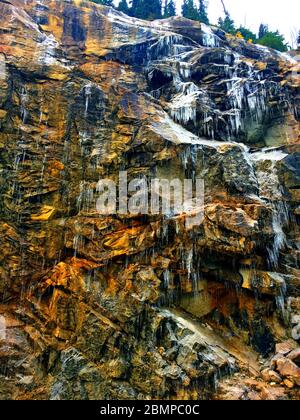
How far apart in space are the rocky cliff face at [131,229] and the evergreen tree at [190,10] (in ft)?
64.3

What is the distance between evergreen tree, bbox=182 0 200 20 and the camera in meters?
38.7

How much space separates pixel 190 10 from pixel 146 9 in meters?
5.73

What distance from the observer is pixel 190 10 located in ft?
132

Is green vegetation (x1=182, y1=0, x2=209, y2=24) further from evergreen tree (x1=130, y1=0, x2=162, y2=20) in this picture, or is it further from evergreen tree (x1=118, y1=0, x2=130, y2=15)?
evergreen tree (x1=118, y1=0, x2=130, y2=15)

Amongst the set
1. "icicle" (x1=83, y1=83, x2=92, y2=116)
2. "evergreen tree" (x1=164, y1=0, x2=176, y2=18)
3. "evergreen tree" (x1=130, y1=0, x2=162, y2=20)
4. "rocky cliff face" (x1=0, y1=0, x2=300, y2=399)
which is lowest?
"rocky cliff face" (x1=0, y1=0, x2=300, y2=399)

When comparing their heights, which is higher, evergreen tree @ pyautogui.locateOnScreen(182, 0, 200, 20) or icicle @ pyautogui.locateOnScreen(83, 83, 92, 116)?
evergreen tree @ pyautogui.locateOnScreen(182, 0, 200, 20)

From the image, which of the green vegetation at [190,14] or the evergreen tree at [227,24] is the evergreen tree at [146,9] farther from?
the evergreen tree at [227,24]

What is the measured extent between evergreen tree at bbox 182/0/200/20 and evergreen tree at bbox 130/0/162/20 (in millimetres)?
3373

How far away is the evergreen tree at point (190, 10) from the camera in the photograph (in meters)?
38.7

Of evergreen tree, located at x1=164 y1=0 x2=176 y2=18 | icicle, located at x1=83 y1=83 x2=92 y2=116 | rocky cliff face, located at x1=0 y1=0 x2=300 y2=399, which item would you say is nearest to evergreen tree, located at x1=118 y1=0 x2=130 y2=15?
evergreen tree, located at x1=164 y1=0 x2=176 y2=18

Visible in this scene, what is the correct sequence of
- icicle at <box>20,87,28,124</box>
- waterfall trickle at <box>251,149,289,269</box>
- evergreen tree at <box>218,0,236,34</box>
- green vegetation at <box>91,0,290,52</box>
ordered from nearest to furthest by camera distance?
1. waterfall trickle at <box>251,149,289,269</box>
2. icicle at <box>20,87,28,124</box>
3. green vegetation at <box>91,0,290,52</box>
4. evergreen tree at <box>218,0,236,34</box>

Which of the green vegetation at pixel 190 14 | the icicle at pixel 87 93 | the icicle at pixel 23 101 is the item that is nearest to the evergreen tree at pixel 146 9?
the green vegetation at pixel 190 14

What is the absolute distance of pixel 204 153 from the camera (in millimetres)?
18062

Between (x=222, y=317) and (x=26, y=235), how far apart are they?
9.39m
